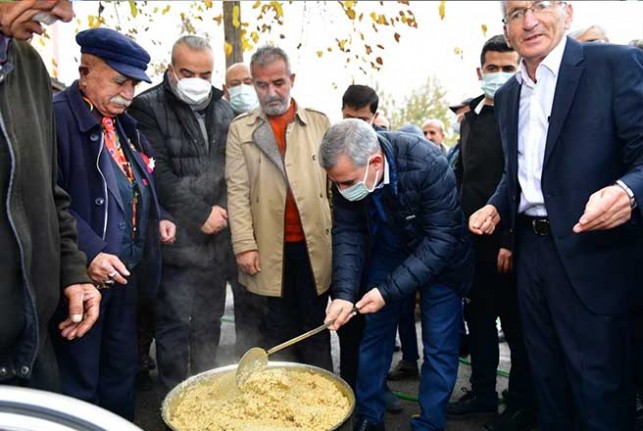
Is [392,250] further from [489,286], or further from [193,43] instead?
[193,43]

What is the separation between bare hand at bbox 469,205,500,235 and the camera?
10.1ft

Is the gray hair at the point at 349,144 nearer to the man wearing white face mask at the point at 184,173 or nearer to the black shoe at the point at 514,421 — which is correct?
the man wearing white face mask at the point at 184,173

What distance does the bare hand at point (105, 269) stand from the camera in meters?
2.75

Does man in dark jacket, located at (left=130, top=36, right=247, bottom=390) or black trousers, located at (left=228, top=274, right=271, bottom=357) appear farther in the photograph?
black trousers, located at (left=228, top=274, right=271, bottom=357)

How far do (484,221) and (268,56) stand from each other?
2062mm

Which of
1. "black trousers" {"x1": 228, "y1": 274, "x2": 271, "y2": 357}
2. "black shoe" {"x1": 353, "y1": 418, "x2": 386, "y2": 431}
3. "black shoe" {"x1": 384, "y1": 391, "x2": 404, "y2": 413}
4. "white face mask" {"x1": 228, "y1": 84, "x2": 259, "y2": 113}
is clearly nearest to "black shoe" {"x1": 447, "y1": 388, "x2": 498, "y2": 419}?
"black shoe" {"x1": 384, "y1": 391, "x2": 404, "y2": 413}

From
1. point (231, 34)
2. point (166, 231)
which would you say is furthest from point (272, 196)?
point (231, 34)

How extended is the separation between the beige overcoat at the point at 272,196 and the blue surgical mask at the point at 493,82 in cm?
138

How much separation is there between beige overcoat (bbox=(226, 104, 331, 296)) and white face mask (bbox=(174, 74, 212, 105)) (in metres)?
0.38

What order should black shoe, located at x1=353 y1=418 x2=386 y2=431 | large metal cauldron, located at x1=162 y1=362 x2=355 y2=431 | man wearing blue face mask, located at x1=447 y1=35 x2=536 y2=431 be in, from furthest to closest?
man wearing blue face mask, located at x1=447 y1=35 x2=536 y2=431
black shoe, located at x1=353 y1=418 x2=386 y2=431
large metal cauldron, located at x1=162 y1=362 x2=355 y2=431

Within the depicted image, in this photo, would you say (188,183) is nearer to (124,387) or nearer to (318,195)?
(318,195)

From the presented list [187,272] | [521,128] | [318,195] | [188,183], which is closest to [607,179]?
[521,128]

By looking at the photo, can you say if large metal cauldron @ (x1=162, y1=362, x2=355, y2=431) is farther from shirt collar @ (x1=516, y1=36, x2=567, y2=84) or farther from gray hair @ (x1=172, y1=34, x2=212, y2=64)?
gray hair @ (x1=172, y1=34, x2=212, y2=64)

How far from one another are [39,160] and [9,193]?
220 mm
